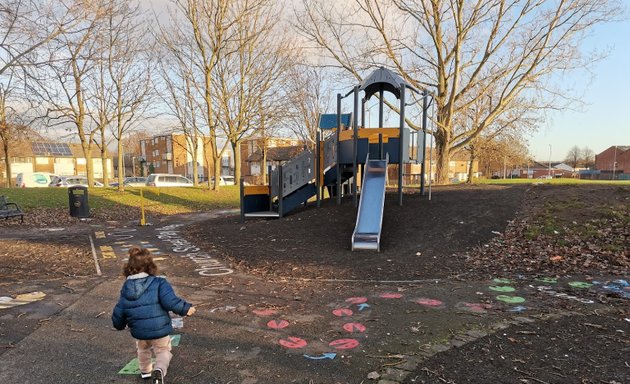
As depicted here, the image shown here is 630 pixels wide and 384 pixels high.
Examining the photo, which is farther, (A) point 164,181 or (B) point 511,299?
(A) point 164,181

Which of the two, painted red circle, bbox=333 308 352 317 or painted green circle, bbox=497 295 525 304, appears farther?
painted green circle, bbox=497 295 525 304

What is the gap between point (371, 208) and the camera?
955cm

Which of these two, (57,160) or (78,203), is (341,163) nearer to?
(78,203)

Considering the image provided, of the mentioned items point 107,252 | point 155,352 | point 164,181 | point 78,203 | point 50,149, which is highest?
point 50,149

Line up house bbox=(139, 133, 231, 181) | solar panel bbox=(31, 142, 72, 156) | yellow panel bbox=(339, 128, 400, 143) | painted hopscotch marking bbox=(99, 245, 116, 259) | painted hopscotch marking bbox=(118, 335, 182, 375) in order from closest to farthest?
painted hopscotch marking bbox=(118, 335, 182, 375), painted hopscotch marking bbox=(99, 245, 116, 259), yellow panel bbox=(339, 128, 400, 143), solar panel bbox=(31, 142, 72, 156), house bbox=(139, 133, 231, 181)

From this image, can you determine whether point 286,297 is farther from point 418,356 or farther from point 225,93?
point 225,93

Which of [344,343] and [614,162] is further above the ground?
[614,162]

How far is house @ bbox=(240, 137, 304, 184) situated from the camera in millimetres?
40125

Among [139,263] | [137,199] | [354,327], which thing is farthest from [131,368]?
[137,199]

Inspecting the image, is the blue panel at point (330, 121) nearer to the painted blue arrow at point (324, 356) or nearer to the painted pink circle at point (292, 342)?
the painted pink circle at point (292, 342)

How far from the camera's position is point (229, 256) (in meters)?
8.39

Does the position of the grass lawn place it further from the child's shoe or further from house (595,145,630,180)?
house (595,145,630,180)

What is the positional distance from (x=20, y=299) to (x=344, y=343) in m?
4.62

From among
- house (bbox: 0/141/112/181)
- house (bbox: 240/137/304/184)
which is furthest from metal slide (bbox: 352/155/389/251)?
house (bbox: 0/141/112/181)
